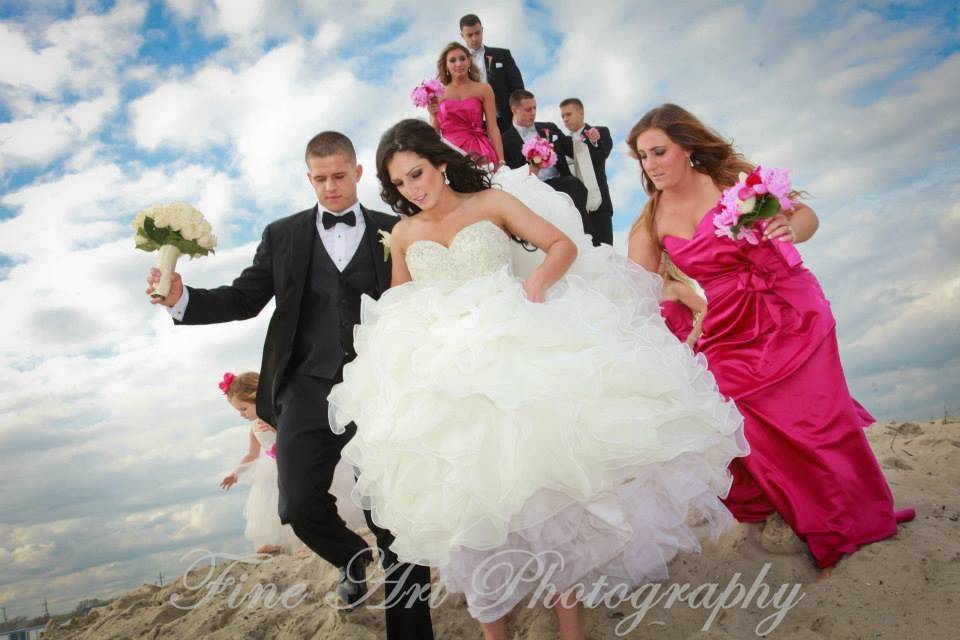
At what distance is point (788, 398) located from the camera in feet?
16.0

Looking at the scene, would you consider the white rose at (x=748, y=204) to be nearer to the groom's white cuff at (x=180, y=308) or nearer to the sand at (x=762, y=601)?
the sand at (x=762, y=601)

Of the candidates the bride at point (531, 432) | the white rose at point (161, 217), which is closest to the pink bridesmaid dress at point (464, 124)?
the white rose at point (161, 217)

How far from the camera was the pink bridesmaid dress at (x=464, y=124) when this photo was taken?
9258 mm

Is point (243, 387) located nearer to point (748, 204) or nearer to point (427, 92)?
point (427, 92)

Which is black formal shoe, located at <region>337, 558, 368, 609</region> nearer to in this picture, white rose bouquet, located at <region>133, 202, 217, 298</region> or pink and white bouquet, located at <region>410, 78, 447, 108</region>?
white rose bouquet, located at <region>133, 202, 217, 298</region>

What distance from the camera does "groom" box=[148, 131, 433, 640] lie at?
191 inches

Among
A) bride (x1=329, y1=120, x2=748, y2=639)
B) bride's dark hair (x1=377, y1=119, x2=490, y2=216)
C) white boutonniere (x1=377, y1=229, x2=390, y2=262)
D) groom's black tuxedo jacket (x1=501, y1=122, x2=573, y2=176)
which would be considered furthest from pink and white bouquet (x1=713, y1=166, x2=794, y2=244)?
groom's black tuxedo jacket (x1=501, y1=122, x2=573, y2=176)

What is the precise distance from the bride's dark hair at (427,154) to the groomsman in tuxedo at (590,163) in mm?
6000

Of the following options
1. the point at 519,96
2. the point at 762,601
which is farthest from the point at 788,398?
the point at 519,96

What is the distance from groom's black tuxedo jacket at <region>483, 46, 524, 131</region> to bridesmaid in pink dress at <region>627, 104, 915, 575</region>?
17.6 feet

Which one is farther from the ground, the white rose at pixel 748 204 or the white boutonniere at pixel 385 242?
the white boutonniere at pixel 385 242

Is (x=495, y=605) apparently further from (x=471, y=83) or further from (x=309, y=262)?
(x=471, y=83)

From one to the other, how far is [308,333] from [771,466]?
3.16 m

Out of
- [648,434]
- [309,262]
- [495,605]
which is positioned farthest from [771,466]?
[309,262]
